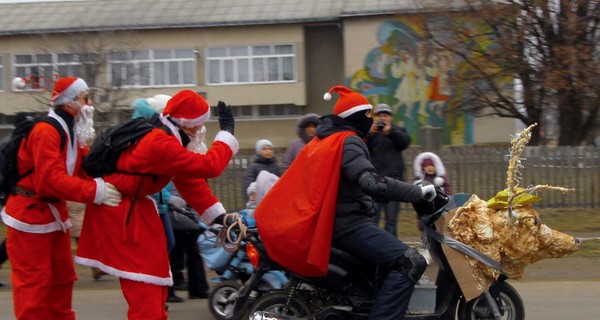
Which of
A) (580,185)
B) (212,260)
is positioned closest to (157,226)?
(212,260)

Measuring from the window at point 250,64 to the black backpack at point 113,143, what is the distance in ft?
101

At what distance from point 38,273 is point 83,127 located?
987mm

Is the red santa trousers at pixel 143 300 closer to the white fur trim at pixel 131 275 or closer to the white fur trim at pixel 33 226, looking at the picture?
the white fur trim at pixel 131 275

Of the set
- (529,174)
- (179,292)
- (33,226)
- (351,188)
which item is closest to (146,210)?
(33,226)

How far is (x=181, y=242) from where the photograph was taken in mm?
8039

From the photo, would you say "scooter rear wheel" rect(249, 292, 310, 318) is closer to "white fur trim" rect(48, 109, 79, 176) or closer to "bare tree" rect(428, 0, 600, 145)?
"white fur trim" rect(48, 109, 79, 176)

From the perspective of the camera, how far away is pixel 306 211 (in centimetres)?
535

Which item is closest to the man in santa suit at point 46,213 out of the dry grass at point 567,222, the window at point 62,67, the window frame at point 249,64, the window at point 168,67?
the dry grass at point 567,222

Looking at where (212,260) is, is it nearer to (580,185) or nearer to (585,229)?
(585,229)

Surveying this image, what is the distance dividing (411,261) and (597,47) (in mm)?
16455

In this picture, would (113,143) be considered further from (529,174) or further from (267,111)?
(267,111)

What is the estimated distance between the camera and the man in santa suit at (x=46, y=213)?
17.2ft

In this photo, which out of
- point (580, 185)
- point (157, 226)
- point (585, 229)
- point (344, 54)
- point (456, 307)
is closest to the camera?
point (157, 226)

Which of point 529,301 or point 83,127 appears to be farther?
point 529,301
